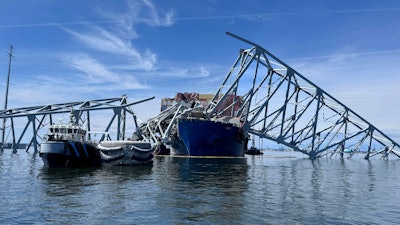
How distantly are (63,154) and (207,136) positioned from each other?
4288 centimetres

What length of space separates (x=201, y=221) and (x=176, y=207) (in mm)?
3504

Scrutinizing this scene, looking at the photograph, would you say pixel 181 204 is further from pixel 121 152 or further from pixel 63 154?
pixel 121 152

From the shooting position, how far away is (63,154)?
43562mm

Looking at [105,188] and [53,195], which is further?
[105,188]

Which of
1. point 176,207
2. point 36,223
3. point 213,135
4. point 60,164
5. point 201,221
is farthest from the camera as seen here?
point 213,135

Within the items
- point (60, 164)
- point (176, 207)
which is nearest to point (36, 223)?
point (176, 207)

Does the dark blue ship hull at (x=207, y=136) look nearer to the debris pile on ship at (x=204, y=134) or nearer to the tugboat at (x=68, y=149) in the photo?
Result: the debris pile on ship at (x=204, y=134)

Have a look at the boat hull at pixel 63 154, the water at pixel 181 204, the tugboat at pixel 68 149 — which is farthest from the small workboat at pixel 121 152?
the water at pixel 181 204

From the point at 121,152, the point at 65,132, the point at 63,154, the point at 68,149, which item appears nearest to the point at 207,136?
the point at 121,152

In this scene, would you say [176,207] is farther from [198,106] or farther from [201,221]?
[198,106]

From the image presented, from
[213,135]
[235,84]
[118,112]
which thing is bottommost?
[213,135]

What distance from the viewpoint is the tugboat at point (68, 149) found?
142 ft

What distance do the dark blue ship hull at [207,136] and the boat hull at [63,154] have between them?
35493mm

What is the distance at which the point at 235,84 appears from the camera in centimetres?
9056
